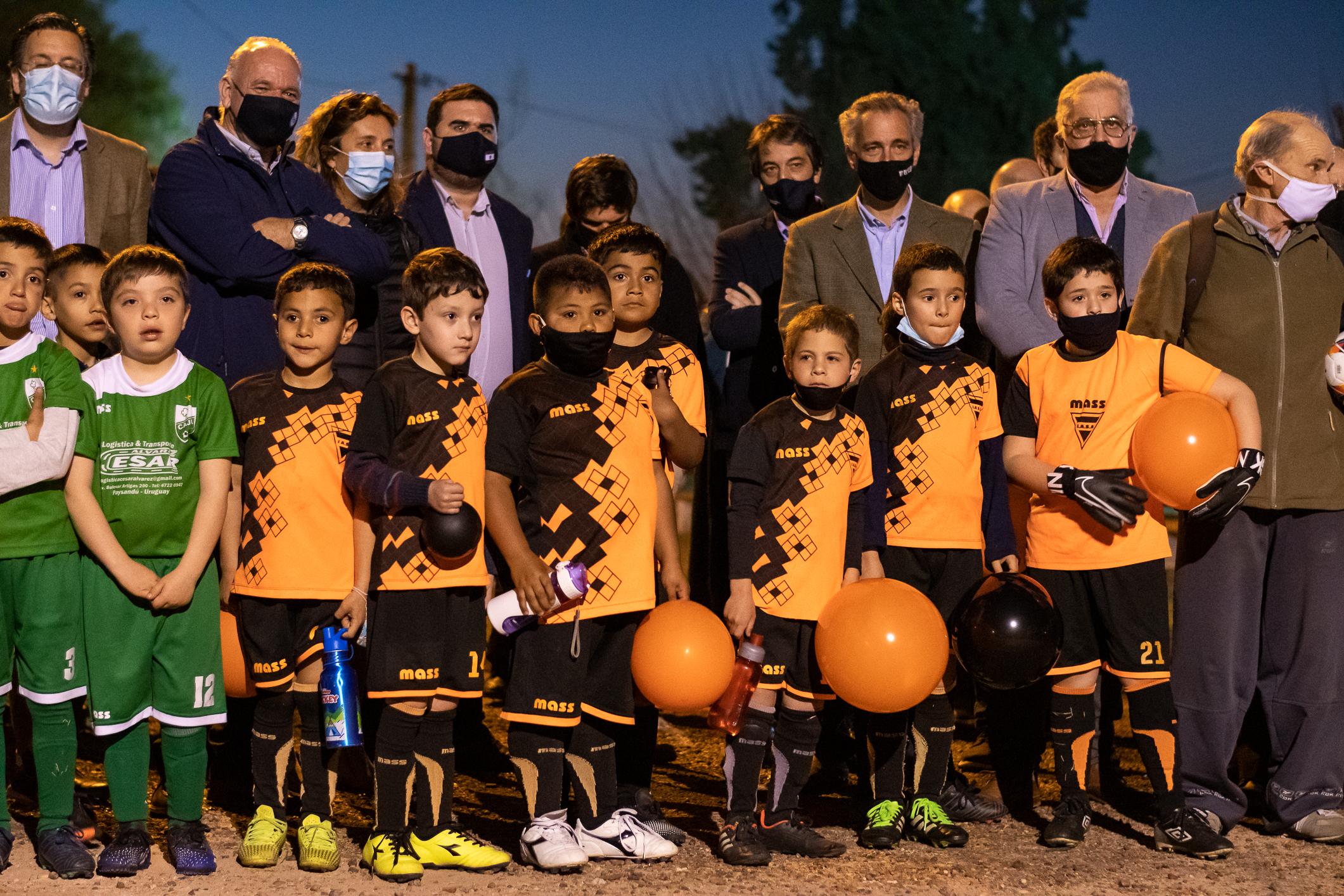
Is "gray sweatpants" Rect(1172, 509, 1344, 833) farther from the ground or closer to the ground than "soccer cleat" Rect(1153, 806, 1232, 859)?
farther from the ground

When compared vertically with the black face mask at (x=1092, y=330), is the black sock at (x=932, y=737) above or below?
below

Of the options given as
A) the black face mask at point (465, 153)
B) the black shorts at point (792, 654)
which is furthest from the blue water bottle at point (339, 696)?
the black face mask at point (465, 153)

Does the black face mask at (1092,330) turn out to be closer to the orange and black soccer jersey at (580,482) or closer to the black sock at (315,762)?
the orange and black soccer jersey at (580,482)

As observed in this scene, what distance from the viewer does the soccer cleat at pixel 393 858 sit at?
4.91m

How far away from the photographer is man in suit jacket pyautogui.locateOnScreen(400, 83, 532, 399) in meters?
6.28

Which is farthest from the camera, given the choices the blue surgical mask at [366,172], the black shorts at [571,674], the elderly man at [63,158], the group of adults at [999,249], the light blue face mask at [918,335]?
the blue surgical mask at [366,172]

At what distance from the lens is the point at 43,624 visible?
4.97 meters

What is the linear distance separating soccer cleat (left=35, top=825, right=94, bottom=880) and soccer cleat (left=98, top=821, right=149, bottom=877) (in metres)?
0.05

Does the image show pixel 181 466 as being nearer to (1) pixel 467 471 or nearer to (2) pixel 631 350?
(1) pixel 467 471

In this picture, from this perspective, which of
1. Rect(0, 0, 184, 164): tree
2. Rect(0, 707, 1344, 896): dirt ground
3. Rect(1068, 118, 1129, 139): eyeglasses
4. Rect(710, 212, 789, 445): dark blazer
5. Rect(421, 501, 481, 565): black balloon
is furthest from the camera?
Rect(0, 0, 184, 164): tree

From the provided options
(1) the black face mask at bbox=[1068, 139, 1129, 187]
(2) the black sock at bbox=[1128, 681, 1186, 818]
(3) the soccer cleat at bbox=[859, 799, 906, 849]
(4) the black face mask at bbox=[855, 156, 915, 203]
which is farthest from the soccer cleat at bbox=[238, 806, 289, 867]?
(1) the black face mask at bbox=[1068, 139, 1129, 187]

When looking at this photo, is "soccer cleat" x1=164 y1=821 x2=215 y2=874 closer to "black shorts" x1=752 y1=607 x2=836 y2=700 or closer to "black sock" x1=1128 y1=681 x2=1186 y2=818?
"black shorts" x1=752 y1=607 x2=836 y2=700

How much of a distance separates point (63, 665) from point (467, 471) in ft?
5.14

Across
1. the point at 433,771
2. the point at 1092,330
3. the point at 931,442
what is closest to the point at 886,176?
the point at 1092,330
